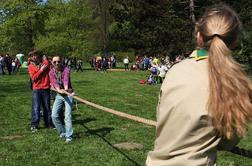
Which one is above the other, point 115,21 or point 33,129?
point 115,21

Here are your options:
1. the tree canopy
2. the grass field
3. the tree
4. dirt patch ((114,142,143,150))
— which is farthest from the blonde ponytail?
the tree

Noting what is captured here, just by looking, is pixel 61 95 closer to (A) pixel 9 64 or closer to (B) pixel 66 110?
(B) pixel 66 110

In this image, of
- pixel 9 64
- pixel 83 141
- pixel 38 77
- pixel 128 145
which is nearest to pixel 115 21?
pixel 9 64

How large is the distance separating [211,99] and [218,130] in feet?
0.56

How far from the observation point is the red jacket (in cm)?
1280

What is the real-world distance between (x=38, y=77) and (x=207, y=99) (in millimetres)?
10471

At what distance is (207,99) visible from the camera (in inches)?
105

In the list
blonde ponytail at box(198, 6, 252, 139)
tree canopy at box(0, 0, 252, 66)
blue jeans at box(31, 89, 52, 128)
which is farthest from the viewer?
tree canopy at box(0, 0, 252, 66)

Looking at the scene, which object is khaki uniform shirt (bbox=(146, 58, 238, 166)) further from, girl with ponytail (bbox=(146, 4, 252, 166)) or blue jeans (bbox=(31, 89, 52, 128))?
blue jeans (bbox=(31, 89, 52, 128))

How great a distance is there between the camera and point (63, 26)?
60312 mm

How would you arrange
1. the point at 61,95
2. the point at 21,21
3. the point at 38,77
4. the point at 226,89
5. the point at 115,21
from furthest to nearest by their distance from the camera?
1. the point at 115,21
2. the point at 21,21
3. the point at 38,77
4. the point at 61,95
5. the point at 226,89

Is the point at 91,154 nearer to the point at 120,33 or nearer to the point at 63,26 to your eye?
the point at 120,33

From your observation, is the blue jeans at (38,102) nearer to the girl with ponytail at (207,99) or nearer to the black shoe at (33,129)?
the black shoe at (33,129)

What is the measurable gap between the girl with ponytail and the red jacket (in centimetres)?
1026
